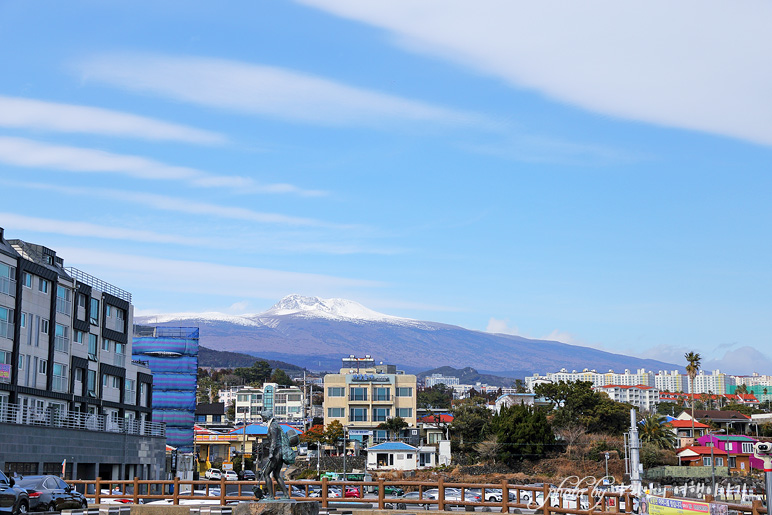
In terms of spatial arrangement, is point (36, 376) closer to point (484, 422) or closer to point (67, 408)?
point (67, 408)

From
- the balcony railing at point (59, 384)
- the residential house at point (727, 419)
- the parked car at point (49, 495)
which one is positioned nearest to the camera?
the parked car at point (49, 495)

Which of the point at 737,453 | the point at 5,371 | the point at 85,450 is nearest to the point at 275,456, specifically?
the point at 5,371

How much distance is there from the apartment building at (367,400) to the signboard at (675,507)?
3896 inches

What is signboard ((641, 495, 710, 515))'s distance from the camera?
27508mm

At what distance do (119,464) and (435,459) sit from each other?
51.3 metres

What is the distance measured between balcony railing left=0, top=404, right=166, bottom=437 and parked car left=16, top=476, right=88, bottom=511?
69.9ft

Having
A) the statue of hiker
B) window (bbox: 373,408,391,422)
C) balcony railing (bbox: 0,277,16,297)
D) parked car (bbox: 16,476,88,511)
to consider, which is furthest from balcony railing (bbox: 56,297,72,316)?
window (bbox: 373,408,391,422)

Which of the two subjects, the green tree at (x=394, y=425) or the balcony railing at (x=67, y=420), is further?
the green tree at (x=394, y=425)

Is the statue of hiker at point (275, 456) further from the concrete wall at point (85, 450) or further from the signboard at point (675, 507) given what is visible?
the concrete wall at point (85, 450)

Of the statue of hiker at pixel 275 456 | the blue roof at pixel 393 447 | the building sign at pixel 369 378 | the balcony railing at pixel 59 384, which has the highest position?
the building sign at pixel 369 378

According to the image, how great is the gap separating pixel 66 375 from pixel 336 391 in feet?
219

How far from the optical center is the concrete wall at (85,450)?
182ft

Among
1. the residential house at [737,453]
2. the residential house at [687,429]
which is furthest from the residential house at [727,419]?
the residential house at [737,453]

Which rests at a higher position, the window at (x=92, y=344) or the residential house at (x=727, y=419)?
the window at (x=92, y=344)
